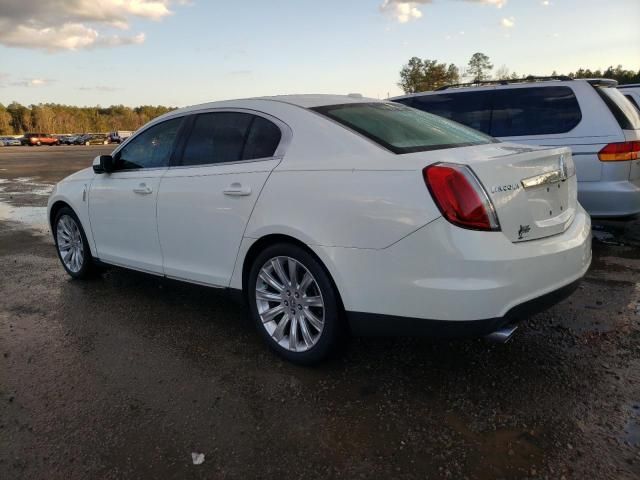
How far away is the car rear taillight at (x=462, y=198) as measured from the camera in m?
2.61

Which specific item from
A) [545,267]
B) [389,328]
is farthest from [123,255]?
[545,267]

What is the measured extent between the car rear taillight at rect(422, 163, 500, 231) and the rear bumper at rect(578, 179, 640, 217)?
3458mm

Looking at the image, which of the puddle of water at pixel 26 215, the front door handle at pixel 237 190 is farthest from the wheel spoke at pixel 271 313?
the puddle of water at pixel 26 215

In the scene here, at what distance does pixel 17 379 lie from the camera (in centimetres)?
337

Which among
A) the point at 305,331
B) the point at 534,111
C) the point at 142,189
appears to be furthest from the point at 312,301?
the point at 534,111

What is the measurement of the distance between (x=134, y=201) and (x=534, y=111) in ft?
14.4

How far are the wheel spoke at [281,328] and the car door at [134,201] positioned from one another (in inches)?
51.0

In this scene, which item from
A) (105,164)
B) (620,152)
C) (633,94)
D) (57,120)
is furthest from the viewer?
(57,120)

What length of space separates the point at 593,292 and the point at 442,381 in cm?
216

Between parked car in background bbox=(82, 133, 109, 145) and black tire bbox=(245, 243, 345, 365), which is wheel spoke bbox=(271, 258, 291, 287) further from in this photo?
parked car in background bbox=(82, 133, 109, 145)

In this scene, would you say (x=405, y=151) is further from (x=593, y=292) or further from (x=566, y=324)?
(x=593, y=292)

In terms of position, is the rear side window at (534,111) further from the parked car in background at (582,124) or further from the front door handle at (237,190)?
the front door handle at (237,190)

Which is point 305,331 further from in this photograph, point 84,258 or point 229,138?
point 84,258

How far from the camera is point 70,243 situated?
5473mm
